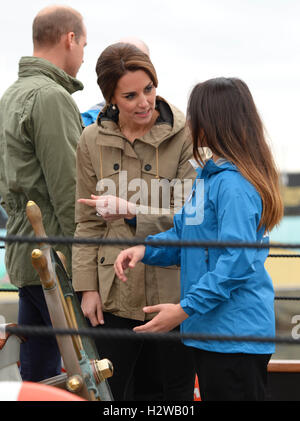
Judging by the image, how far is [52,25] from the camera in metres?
2.42

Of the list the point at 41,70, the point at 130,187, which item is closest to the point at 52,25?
the point at 41,70

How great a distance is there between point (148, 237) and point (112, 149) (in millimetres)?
423

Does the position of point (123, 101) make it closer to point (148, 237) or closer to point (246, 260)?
point (148, 237)

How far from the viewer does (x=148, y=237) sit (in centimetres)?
183

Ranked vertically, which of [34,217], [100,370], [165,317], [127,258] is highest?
[34,217]

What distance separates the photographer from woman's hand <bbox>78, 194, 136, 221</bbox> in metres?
1.83

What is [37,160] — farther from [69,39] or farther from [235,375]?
[235,375]

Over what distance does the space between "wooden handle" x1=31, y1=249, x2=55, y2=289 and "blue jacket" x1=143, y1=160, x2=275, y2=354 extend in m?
0.38

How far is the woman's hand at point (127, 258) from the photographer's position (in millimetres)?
1744

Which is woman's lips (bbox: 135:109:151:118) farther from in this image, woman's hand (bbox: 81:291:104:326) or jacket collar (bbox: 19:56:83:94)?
woman's hand (bbox: 81:291:104:326)

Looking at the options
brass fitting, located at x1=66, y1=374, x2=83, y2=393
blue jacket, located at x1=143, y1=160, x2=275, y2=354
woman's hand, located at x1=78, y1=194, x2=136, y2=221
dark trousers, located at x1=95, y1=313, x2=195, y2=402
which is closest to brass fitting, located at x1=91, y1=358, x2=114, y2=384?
brass fitting, located at x1=66, y1=374, x2=83, y2=393

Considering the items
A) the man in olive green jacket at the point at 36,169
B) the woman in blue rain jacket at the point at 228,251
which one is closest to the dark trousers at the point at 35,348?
the man in olive green jacket at the point at 36,169

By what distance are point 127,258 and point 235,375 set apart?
19.1 inches

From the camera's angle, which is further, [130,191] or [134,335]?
[130,191]
